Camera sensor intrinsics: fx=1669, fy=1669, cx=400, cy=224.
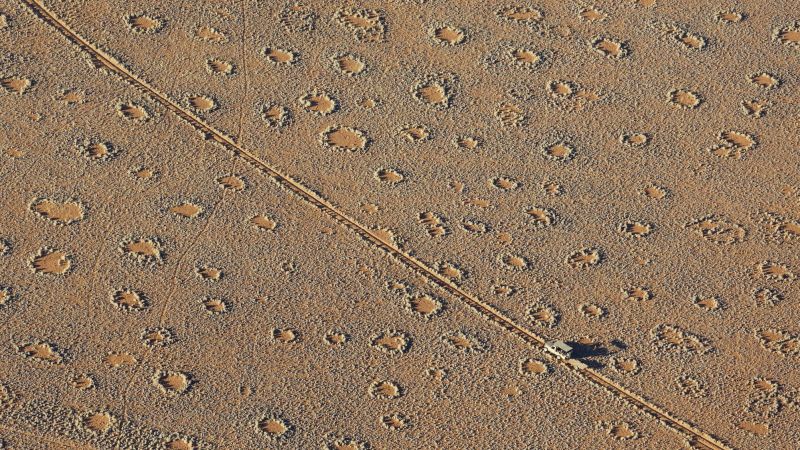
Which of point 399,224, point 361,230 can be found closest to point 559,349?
point 399,224

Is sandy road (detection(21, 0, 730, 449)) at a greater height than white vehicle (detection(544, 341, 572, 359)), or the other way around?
white vehicle (detection(544, 341, 572, 359))

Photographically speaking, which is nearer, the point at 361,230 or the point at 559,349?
the point at 559,349

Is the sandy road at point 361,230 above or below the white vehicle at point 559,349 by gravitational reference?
below

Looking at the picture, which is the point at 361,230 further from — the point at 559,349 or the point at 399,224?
the point at 559,349

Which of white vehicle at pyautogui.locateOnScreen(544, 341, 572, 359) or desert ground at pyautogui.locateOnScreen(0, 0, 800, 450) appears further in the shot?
white vehicle at pyautogui.locateOnScreen(544, 341, 572, 359)
